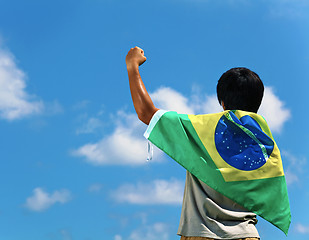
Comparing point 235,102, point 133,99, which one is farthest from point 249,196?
point 133,99

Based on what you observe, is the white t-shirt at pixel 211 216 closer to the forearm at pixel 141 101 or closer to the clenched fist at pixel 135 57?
the forearm at pixel 141 101

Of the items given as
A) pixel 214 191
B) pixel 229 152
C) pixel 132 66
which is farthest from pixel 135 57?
pixel 214 191

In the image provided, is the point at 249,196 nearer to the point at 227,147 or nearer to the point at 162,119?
the point at 227,147

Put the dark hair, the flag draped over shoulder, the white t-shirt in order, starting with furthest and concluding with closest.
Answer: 1. the dark hair
2. the flag draped over shoulder
3. the white t-shirt

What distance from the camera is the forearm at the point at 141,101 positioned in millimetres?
2902

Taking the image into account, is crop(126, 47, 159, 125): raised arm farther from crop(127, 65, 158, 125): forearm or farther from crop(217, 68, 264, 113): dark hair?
crop(217, 68, 264, 113): dark hair

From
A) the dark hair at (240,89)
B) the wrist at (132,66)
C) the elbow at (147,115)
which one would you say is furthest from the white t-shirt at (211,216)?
the wrist at (132,66)

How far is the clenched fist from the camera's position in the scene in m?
3.03

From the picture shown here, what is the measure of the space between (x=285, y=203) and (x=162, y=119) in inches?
37.5

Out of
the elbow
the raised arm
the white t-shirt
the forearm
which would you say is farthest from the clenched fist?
the white t-shirt

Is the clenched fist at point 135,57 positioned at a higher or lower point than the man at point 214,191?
higher

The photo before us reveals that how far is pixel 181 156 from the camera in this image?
283 cm

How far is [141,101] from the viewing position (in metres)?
2.91

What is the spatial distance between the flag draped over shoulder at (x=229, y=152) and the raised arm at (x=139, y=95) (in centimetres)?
6
